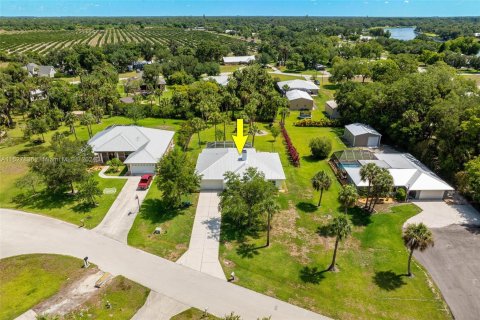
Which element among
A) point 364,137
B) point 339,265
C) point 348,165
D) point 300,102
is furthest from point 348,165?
point 300,102

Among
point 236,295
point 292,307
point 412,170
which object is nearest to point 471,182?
point 412,170

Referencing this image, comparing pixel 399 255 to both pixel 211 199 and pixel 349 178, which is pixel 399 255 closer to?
pixel 349 178

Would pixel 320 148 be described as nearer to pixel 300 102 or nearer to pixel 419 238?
pixel 419 238

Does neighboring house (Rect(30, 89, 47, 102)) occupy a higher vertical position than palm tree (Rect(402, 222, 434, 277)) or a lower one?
higher

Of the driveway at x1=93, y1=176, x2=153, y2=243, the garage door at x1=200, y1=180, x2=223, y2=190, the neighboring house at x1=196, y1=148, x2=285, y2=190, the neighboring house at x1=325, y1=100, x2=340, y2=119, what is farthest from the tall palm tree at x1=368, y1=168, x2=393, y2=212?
the neighboring house at x1=325, y1=100, x2=340, y2=119

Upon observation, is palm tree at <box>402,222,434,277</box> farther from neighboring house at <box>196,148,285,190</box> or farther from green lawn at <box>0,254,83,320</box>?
green lawn at <box>0,254,83,320</box>
